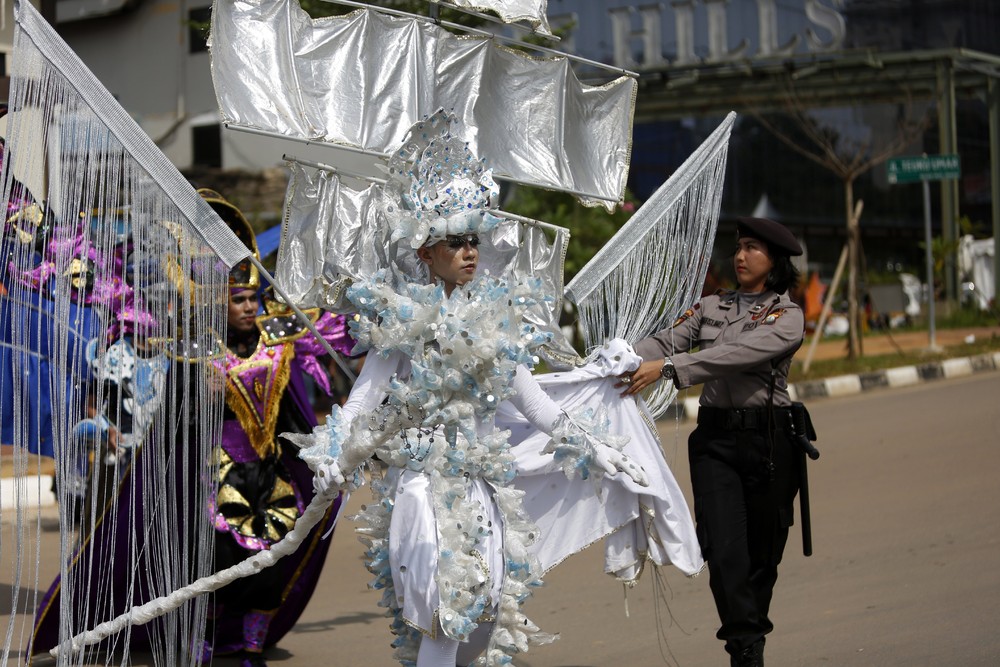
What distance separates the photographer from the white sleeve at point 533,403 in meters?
4.17

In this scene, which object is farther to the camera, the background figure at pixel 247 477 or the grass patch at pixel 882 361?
the grass patch at pixel 882 361

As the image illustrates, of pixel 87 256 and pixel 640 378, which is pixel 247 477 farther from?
pixel 640 378

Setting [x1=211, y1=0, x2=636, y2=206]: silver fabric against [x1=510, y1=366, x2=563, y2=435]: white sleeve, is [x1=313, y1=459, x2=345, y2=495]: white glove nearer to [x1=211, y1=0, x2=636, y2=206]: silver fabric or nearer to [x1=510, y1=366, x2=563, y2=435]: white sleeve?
[x1=510, y1=366, x2=563, y2=435]: white sleeve

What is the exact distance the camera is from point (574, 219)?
16.0 m

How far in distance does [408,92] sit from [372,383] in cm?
123

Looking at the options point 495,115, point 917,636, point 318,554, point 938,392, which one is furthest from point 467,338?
point 938,392

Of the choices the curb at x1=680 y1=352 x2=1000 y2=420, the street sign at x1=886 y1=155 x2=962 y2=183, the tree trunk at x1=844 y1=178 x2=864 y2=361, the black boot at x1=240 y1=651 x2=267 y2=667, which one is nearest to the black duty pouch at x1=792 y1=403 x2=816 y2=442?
the black boot at x1=240 y1=651 x2=267 y2=667

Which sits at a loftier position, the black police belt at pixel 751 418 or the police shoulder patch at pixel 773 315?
the police shoulder patch at pixel 773 315

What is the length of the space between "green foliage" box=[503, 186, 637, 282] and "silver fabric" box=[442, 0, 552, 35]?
1056cm

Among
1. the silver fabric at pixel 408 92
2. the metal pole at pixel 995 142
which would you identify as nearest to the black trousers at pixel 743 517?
the silver fabric at pixel 408 92

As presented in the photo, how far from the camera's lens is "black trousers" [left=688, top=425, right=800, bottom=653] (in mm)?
4770

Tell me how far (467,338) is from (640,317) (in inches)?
54.5

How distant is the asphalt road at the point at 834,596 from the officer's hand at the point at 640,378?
592 mm

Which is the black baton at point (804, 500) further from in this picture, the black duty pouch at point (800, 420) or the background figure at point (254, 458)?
the background figure at point (254, 458)
